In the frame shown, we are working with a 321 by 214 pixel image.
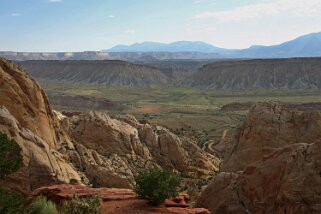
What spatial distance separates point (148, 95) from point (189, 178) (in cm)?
14185

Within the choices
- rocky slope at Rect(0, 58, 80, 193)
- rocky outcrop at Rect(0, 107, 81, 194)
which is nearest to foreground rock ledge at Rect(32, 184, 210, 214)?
rocky outcrop at Rect(0, 107, 81, 194)

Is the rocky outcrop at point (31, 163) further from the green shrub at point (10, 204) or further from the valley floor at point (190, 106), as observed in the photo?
the valley floor at point (190, 106)

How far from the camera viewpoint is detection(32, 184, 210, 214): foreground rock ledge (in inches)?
757

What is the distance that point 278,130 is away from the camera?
115ft

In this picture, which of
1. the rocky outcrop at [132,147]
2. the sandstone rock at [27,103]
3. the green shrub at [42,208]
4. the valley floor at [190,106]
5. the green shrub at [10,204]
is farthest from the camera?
the valley floor at [190,106]

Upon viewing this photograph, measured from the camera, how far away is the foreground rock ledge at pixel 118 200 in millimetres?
19234

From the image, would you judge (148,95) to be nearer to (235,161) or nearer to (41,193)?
(235,161)

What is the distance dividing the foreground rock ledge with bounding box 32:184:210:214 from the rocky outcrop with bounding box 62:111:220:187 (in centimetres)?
1596

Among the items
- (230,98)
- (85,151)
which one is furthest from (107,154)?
(230,98)

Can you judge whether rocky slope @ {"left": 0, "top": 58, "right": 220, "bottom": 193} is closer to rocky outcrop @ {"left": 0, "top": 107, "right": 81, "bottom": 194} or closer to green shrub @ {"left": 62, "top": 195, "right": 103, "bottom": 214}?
rocky outcrop @ {"left": 0, "top": 107, "right": 81, "bottom": 194}

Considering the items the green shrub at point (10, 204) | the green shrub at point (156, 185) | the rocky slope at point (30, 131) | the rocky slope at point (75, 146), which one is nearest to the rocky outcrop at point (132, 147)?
the rocky slope at point (75, 146)

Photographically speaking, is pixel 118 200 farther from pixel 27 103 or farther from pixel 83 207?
pixel 27 103

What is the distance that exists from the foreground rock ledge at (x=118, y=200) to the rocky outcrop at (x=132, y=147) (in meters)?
16.0

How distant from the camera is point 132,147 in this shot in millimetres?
46875
